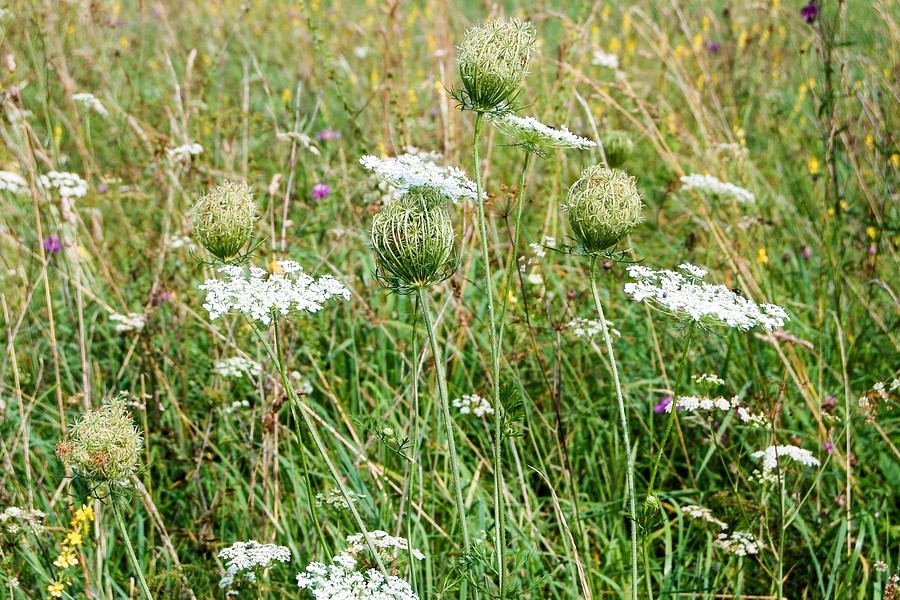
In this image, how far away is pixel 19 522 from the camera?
8.39 feet

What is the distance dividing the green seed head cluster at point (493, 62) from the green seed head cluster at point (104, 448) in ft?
3.29

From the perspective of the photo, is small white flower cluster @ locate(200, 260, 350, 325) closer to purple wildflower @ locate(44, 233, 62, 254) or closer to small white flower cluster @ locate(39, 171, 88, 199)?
small white flower cluster @ locate(39, 171, 88, 199)

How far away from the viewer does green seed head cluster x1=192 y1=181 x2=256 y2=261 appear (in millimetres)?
1866

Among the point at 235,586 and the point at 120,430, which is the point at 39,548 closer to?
the point at 235,586

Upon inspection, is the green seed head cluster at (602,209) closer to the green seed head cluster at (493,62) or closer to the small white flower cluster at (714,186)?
the green seed head cluster at (493,62)

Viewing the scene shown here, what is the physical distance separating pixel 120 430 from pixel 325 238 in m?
2.42

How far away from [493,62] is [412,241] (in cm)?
44

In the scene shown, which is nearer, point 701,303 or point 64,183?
point 701,303

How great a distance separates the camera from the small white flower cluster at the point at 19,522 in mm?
2340

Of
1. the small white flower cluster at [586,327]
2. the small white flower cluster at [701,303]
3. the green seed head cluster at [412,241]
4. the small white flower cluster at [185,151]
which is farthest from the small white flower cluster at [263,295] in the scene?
the small white flower cluster at [185,151]

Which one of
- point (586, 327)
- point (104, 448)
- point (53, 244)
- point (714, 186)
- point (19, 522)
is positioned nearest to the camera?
point (104, 448)

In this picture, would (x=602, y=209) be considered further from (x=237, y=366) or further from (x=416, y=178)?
(x=237, y=366)

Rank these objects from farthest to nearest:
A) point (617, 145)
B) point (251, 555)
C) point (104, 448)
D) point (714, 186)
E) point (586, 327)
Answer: point (714, 186), point (617, 145), point (586, 327), point (251, 555), point (104, 448)

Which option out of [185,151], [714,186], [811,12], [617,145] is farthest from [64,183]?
[811,12]
